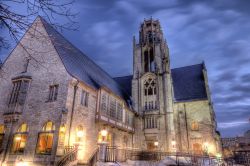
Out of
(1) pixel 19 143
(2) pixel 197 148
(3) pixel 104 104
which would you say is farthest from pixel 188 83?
(1) pixel 19 143

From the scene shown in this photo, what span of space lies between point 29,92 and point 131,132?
15.2 m

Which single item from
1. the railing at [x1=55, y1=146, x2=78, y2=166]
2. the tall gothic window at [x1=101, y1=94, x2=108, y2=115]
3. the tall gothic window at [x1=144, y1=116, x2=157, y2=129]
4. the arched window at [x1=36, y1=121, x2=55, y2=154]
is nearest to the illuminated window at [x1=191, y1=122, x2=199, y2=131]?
the tall gothic window at [x1=144, y1=116, x2=157, y2=129]

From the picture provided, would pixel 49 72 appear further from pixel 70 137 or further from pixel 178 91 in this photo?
pixel 178 91

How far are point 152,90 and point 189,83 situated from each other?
785 cm

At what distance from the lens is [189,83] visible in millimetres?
35969

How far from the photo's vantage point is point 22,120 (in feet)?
59.6

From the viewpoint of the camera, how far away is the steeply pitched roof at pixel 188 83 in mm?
33188

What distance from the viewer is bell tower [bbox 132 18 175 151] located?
29.5 metres

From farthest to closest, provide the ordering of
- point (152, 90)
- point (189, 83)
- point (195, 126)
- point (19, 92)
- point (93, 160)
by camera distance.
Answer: point (189, 83)
point (152, 90)
point (195, 126)
point (19, 92)
point (93, 160)

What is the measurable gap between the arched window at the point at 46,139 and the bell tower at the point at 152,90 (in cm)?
1594

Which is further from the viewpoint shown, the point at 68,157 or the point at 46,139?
the point at 46,139

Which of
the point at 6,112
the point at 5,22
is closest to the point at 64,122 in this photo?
the point at 6,112

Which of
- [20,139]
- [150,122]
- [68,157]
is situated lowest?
[68,157]

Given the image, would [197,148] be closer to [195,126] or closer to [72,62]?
[195,126]
